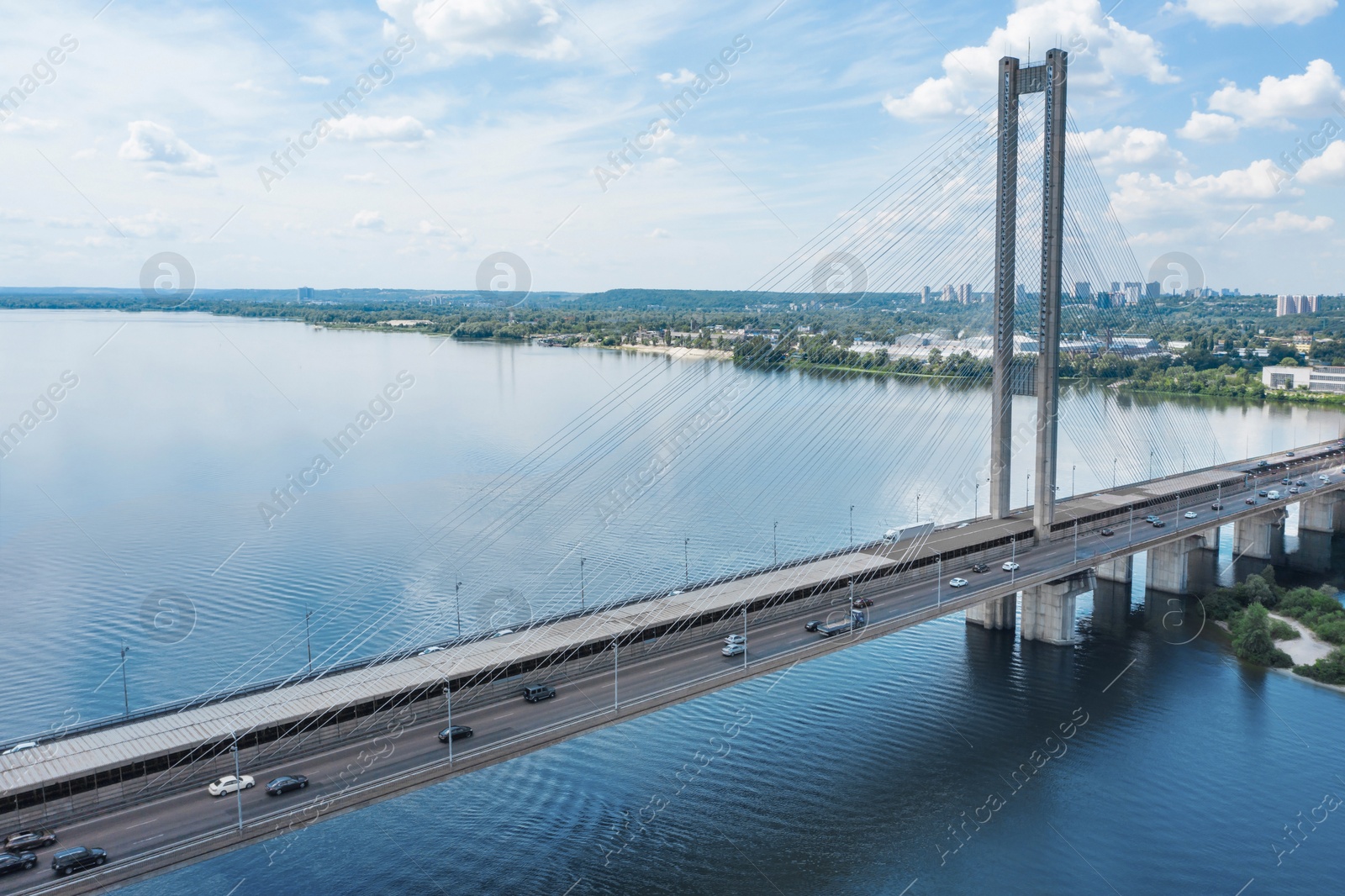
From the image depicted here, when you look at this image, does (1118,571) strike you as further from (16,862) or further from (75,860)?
(16,862)

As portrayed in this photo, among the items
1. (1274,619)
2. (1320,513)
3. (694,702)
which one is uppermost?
(1320,513)

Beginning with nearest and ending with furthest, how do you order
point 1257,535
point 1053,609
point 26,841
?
1. point 26,841
2. point 1053,609
3. point 1257,535

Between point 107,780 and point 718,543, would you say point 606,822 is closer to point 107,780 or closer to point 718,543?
point 107,780

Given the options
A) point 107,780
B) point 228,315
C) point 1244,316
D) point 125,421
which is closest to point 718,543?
point 107,780

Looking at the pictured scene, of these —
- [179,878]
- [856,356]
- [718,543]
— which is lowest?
[179,878]

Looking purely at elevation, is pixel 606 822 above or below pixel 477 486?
below

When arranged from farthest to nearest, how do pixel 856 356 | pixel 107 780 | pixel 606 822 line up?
1. pixel 856 356
2. pixel 606 822
3. pixel 107 780

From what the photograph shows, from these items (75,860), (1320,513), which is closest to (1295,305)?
(1320,513)
